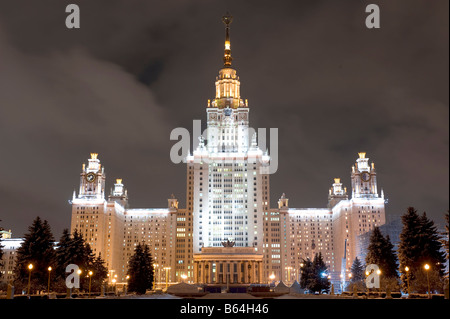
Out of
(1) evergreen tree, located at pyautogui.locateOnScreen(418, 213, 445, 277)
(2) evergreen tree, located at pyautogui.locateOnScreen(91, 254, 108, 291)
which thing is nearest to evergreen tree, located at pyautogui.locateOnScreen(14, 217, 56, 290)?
(2) evergreen tree, located at pyautogui.locateOnScreen(91, 254, 108, 291)

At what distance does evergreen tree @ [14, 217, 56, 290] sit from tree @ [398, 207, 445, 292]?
172ft

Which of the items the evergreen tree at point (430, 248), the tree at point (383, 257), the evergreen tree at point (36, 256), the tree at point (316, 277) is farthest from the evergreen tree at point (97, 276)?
the evergreen tree at point (430, 248)

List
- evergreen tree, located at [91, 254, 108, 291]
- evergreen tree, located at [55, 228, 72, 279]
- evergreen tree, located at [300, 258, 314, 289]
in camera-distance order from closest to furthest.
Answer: evergreen tree, located at [55, 228, 72, 279]
evergreen tree, located at [91, 254, 108, 291]
evergreen tree, located at [300, 258, 314, 289]

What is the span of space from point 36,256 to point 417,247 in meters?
55.8

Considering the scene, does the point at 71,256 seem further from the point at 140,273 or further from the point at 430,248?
the point at 430,248

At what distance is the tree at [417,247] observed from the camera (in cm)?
6806

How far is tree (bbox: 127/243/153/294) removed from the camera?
93.5m

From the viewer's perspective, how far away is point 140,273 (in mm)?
95125

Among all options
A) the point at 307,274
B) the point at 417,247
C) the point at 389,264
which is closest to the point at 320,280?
the point at 307,274

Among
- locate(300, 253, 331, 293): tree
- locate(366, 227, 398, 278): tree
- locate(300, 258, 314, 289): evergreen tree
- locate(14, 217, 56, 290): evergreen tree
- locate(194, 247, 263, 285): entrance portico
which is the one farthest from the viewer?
locate(194, 247, 263, 285): entrance portico

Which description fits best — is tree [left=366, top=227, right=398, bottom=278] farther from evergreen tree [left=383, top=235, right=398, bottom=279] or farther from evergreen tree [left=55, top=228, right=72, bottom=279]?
evergreen tree [left=55, top=228, right=72, bottom=279]
